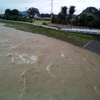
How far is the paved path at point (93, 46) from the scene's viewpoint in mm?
16047

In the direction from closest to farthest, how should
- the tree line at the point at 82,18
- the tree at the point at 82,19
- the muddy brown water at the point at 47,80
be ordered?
the muddy brown water at the point at 47,80 → the tree line at the point at 82,18 → the tree at the point at 82,19

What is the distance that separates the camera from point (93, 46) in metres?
17.3

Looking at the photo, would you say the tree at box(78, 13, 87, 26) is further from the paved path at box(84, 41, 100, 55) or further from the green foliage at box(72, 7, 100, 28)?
the paved path at box(84, 41, 100, 55)

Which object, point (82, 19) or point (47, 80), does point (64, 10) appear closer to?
point (82, 19)

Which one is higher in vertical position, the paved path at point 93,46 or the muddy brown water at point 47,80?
the paved path at point 93,46

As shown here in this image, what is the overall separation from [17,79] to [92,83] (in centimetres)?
Answer: 512

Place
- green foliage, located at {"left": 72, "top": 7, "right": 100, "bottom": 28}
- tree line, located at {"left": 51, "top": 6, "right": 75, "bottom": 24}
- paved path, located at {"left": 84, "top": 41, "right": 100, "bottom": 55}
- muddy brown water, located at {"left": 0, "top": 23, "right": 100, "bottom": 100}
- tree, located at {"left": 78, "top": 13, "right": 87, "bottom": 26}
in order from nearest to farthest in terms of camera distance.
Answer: muddy brown water, located at {"left": 0, "top": 23, "right": 100, "bottom": 100}
paved path, located at {"left": 84, "top": 41, "right": 100, "bottom": 55}
green foliage, located at {"left": 72, "top": 7, "right": 100, "bottom": 28}
tree, located at {"left": 78, "top": 13, "right": 87, "bottom": 26}
tree line, located at {"left": 51, "top": 6, "right": 75, "bottom": 24}

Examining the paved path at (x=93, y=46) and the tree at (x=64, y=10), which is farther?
the tree at (x=64, y=10)

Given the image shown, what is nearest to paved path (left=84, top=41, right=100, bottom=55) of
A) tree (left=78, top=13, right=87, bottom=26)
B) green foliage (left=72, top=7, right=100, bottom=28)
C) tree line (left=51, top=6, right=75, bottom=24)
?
green foliage (left=72, top=7, right=100, bottom=28)

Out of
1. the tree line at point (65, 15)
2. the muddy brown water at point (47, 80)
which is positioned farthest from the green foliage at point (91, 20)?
the muddy brown water at point (47, 80)

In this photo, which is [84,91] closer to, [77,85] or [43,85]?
[77,85]

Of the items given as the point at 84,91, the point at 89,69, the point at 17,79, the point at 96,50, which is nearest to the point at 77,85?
the point at 84,91

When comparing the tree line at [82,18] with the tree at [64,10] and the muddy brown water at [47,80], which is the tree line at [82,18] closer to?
the tree at [64,10]

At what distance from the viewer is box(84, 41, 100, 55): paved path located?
632 inches
